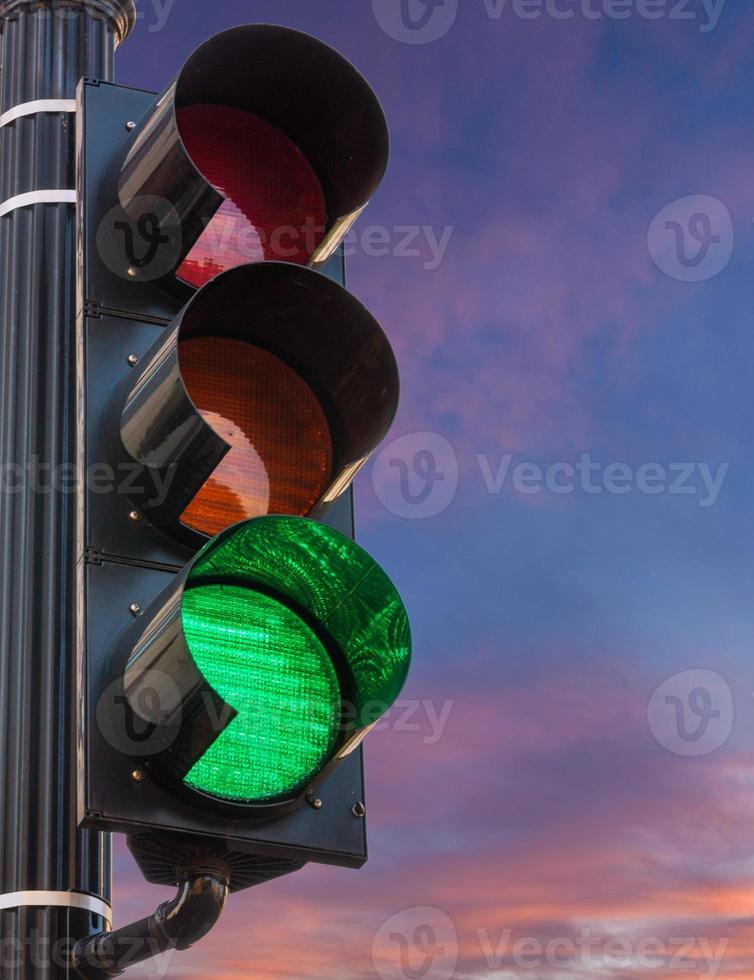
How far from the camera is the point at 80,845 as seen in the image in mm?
3662

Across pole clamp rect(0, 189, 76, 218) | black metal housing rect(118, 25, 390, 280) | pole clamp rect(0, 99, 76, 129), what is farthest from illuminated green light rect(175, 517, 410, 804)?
pole clamp rect(0, 99, 76, 129)

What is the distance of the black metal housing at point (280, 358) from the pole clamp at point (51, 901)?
2.59 ft

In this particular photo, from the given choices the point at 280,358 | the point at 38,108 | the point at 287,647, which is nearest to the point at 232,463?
the point at 280,358

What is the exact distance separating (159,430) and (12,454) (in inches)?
28.9

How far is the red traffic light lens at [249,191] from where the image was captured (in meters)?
4.10

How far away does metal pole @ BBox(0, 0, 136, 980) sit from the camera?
3.61 m

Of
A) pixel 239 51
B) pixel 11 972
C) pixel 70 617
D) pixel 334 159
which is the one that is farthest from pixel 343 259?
pixel 11 972

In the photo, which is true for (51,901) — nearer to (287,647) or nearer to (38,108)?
(287,647)

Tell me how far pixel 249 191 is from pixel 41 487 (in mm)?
878

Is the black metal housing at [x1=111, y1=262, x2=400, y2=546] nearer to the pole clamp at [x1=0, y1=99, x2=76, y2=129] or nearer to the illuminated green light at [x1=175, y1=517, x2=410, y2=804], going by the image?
the illuminated green light at [x1=175, y1=517, x2=410, y2=804]

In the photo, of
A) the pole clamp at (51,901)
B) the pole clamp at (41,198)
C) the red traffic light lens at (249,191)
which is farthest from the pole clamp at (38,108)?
the pole clamp at (51,901)

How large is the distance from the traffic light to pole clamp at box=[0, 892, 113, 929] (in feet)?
0.85

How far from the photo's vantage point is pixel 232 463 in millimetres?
3635

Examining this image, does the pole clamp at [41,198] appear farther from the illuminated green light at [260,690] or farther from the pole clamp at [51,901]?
the pole clamp at [51,901]
